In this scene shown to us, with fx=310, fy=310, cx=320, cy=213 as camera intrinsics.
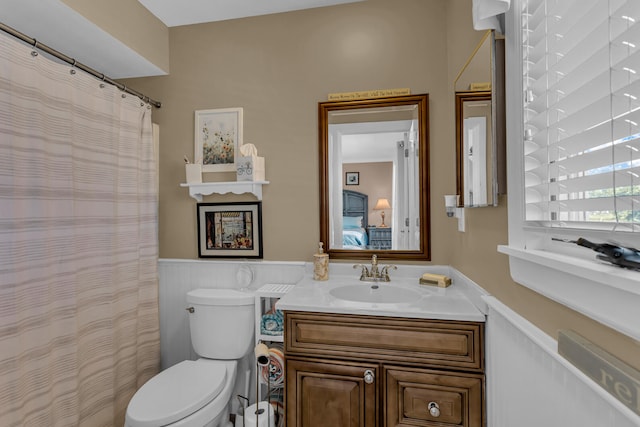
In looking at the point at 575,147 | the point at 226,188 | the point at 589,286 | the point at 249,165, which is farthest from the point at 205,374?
the point at 575,147

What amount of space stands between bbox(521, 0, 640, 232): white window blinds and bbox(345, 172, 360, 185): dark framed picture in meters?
1.05

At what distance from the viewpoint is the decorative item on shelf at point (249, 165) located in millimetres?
1870

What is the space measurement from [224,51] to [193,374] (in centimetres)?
193

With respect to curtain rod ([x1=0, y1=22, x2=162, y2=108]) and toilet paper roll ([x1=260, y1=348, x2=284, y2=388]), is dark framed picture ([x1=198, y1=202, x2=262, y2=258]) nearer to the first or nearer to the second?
toilet paper roll ([x1=260, y1=348, x2=284, y2=388])

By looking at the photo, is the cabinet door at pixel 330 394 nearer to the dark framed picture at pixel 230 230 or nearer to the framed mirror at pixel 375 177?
the framed mirror at pixel 375 177

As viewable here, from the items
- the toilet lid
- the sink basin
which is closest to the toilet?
the toilet lid

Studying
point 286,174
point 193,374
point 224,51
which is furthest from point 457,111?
point 193,374

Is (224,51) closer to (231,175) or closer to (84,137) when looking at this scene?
(231,175)

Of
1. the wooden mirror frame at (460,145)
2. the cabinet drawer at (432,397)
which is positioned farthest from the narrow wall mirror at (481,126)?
the cabinet drawer at (432,397)

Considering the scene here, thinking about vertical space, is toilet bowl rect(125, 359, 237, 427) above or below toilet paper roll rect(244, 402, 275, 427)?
above

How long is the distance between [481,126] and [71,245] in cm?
187

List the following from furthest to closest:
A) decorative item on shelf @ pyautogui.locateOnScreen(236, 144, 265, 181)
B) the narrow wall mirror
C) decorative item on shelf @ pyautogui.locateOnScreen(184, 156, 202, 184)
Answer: decorative item on shelf @ pyautogui.locateOnScreen(184, 156, 202, 184) → decorative item on shelf @ pyautogui.locateOnScreen(236, 144, 265, 181) → the narrow wall mirror

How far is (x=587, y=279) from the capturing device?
2.01 feet

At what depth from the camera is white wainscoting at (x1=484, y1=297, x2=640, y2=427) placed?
63cm
